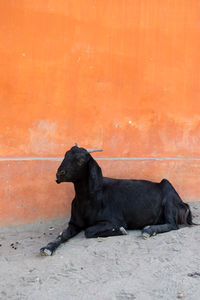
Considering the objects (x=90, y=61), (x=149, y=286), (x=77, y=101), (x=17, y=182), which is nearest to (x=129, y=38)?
(x=90, y=61)

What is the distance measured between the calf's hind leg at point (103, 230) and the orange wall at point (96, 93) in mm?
892

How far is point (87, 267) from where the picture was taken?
4.23m

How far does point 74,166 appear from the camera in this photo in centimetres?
503

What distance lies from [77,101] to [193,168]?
245 centimetres

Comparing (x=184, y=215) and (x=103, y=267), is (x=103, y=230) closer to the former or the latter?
(x=103, y=267)

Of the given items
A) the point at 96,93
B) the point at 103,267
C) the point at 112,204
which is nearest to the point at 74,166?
the point at 112,204

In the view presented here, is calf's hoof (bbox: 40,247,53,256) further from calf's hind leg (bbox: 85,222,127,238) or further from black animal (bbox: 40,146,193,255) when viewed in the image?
calf's hind leg (bbox: 85,222,127,238)

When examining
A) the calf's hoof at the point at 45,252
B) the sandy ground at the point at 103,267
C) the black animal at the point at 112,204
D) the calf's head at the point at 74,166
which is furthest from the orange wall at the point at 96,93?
the calf's hoof at the point at 45,252

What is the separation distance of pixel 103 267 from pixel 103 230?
3.40 ft

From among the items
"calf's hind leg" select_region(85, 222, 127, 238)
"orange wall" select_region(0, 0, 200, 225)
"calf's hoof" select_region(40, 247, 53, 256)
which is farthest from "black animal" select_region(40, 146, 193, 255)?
"orange wall" select_region(0, 0, 200, 225)

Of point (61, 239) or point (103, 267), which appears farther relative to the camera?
point (61, 239)

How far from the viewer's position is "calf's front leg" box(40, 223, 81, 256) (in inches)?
180

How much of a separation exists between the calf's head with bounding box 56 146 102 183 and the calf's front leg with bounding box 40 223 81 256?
0.73 meters

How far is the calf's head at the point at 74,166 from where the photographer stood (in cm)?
496
